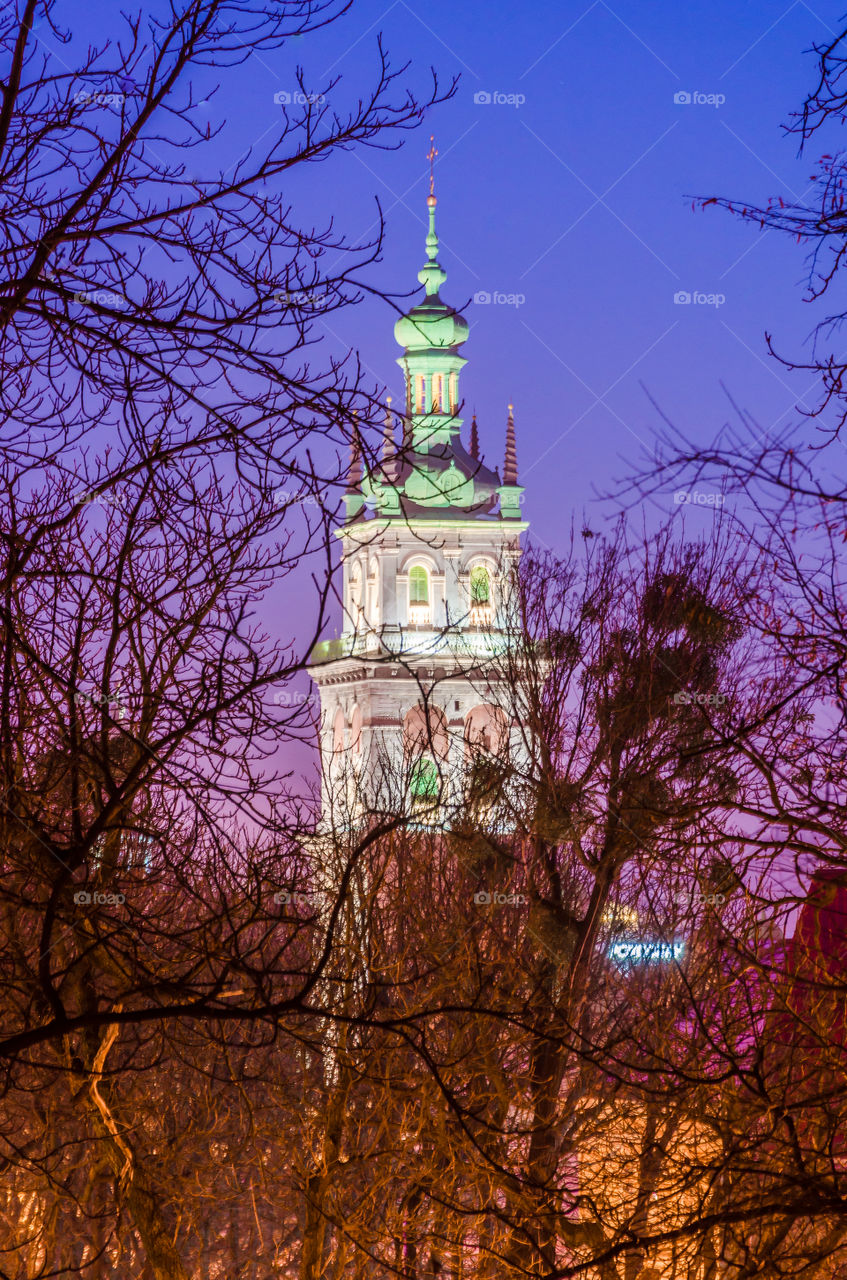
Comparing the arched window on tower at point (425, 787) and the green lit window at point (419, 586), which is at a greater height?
the green lit window at point (419, 586)

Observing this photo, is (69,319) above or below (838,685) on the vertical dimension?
above

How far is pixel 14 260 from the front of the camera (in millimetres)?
6141

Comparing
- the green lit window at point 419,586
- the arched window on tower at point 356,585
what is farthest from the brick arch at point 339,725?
the green lit window at point 419,586

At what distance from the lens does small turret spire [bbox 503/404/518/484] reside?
88875 mm

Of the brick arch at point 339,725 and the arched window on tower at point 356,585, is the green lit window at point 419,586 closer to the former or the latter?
the arched window on tower at point 356,585

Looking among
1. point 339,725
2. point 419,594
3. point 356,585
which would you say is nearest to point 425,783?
point 419,594

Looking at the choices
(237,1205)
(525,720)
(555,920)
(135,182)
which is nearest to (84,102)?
(135,182)

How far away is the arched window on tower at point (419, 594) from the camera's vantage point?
82.6 m

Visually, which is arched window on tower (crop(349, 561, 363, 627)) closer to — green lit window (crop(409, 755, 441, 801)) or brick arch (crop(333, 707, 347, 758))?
brick arch (crop(333, 707, 347, 758))

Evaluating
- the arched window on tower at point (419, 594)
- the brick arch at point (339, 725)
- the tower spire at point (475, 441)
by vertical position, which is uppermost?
the tower spire at point (475, 441)

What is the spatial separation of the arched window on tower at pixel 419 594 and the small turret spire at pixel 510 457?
27.5ft

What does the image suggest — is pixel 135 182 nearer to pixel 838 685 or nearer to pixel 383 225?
pixel 383 225

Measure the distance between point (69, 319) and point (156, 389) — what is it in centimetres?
68

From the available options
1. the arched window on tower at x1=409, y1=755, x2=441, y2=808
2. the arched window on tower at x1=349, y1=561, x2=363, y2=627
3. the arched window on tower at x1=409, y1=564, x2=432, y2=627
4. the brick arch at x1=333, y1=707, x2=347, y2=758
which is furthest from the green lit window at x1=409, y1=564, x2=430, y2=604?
the arched window on tower at x1=409, y1=755, x2=441, y2=808
